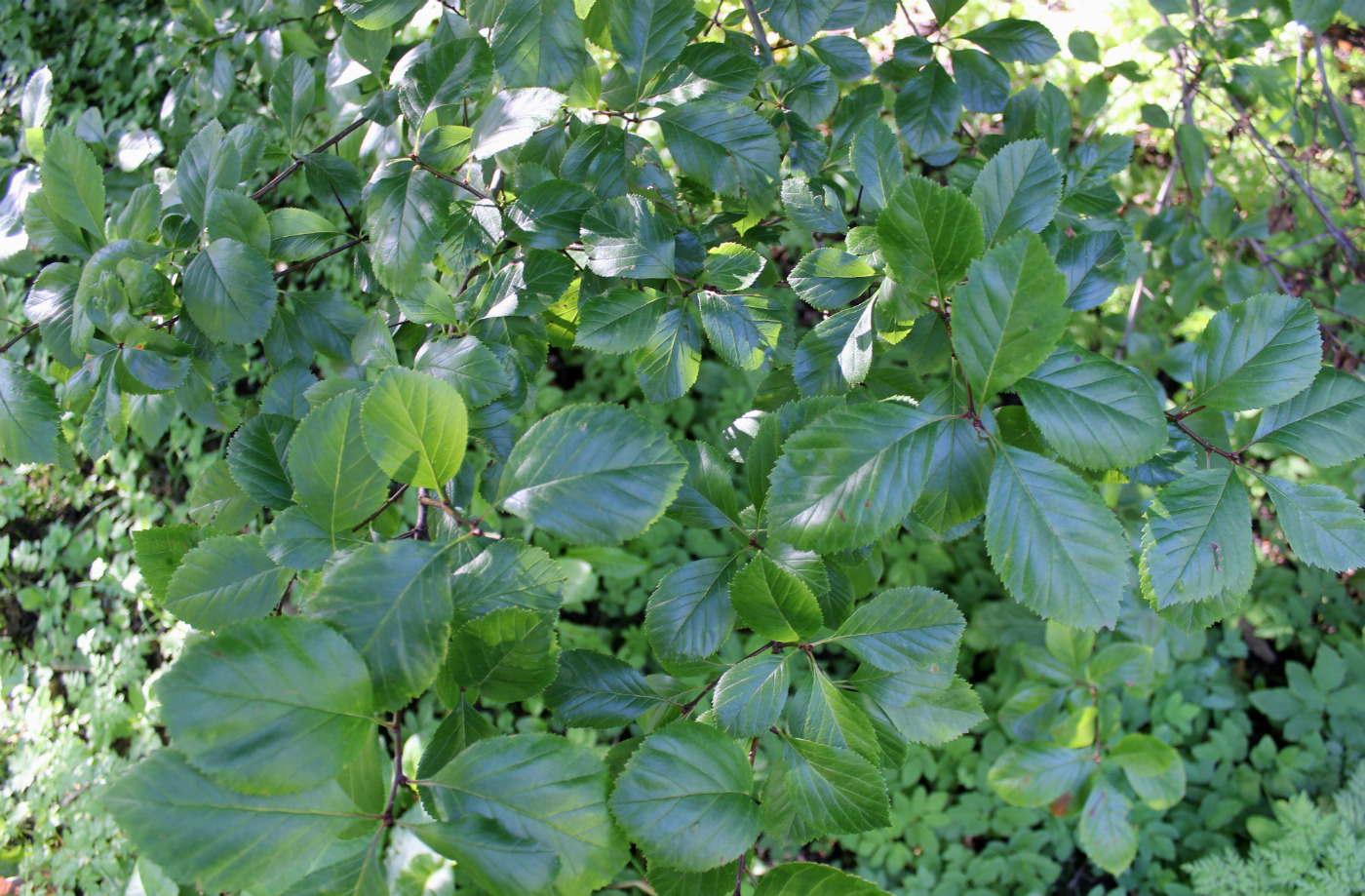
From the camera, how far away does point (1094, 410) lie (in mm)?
582

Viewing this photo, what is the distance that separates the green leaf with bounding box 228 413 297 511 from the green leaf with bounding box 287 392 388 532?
125 millimetres

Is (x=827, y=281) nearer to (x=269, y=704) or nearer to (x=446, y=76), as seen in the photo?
(x=446, y=76)

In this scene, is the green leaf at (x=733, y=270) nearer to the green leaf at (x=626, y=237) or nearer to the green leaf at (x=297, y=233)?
the green leaf at (x=626, y=237)

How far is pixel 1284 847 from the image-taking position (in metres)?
2.09

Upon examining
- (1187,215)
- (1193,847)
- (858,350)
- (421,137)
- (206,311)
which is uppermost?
(421,137)

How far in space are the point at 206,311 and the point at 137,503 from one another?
2543mm

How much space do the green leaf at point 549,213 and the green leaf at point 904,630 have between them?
1.63 feet

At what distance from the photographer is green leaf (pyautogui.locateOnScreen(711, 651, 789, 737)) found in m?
0.64

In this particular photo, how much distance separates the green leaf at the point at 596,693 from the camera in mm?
720

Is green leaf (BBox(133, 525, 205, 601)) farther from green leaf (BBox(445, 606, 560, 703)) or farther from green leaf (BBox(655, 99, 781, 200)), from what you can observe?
green leaf (BBox(655, 99, 781, 200))

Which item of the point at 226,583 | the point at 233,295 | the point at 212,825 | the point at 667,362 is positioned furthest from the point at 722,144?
the point at 212,825

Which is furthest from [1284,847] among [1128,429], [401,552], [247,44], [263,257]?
[247,44]

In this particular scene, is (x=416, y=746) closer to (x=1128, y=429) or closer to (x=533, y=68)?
(x=533, y=68)

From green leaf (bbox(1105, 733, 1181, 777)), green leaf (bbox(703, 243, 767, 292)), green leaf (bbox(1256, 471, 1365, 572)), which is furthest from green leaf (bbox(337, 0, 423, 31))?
green leaf (bbox(1105, 733, 1181, 777))
